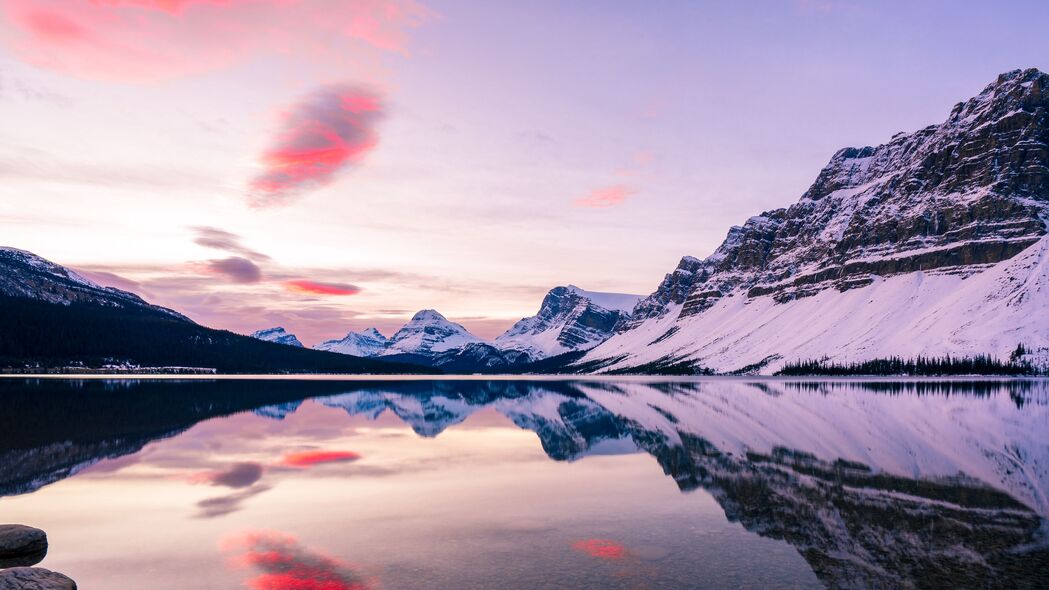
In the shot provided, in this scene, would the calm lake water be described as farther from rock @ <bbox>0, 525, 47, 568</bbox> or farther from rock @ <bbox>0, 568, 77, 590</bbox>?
rock @ <bbox>0, 568, 77, 590</bbox>

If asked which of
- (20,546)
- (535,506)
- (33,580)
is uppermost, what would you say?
(33,580)

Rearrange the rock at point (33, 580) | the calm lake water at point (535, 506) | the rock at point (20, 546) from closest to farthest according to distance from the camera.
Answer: the rock at point (33, 580) < the calm lake water at point (535, 506) < the rock at point (20, 546)

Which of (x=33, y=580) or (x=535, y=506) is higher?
(x=33, y=580)

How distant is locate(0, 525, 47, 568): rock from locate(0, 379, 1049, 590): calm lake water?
2.00ft

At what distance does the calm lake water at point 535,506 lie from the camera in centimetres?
2042

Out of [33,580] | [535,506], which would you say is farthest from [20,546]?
[535,506]

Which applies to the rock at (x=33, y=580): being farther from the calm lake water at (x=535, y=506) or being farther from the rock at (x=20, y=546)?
the rock at (x=20, y=546)

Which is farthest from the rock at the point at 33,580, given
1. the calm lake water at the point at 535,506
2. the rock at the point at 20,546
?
the rock at the point at 20,546

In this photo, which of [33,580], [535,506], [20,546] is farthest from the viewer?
[535,506]

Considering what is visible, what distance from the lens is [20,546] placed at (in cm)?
2216

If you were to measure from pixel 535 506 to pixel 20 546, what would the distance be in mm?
18930

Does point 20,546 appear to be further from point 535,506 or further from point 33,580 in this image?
point 535,506

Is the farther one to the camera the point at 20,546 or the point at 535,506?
the point at 535,506

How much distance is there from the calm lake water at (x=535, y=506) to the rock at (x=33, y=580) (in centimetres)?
168
